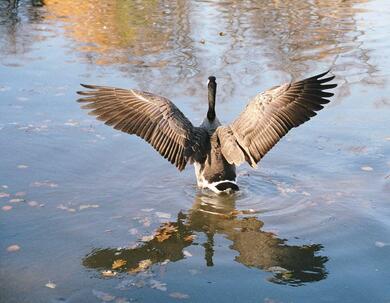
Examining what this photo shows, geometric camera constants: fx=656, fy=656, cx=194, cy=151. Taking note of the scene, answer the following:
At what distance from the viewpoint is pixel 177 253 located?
612 cm

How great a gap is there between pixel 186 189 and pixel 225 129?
2.97 ft

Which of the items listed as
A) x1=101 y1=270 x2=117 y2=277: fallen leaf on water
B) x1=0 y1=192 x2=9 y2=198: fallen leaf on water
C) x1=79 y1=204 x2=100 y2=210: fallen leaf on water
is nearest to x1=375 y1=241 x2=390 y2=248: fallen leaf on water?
x1=101 y1=270 x2=117 y2=277: fallen leaf on water

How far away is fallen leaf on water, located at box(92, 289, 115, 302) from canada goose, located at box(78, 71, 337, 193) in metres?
2.16

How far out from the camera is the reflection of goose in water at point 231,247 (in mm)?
5785

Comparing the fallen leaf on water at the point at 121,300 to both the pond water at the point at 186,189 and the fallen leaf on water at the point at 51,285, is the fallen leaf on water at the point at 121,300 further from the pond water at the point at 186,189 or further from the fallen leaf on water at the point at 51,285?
the fallen leaf on water at the point at 51,285

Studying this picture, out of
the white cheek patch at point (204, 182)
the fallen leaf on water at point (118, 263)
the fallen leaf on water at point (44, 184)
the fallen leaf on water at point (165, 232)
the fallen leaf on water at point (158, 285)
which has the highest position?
the white cheek patch at point (204, 182)

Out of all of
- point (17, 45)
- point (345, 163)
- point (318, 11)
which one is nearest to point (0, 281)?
point (345, 163)

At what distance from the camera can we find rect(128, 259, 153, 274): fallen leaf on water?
224 inches

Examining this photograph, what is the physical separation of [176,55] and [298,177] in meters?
6.33

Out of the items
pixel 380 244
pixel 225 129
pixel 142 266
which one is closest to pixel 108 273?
pixel 142 266

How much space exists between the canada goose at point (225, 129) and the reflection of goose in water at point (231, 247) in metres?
0.55

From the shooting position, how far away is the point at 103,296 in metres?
5.27

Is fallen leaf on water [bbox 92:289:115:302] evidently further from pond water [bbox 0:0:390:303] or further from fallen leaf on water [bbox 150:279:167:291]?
fallen leaf on water [bbox 150:279:167:291]

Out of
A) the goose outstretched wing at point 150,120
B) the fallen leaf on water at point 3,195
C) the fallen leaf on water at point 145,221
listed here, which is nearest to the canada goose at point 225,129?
the goose outstretched wing at point 150,120
